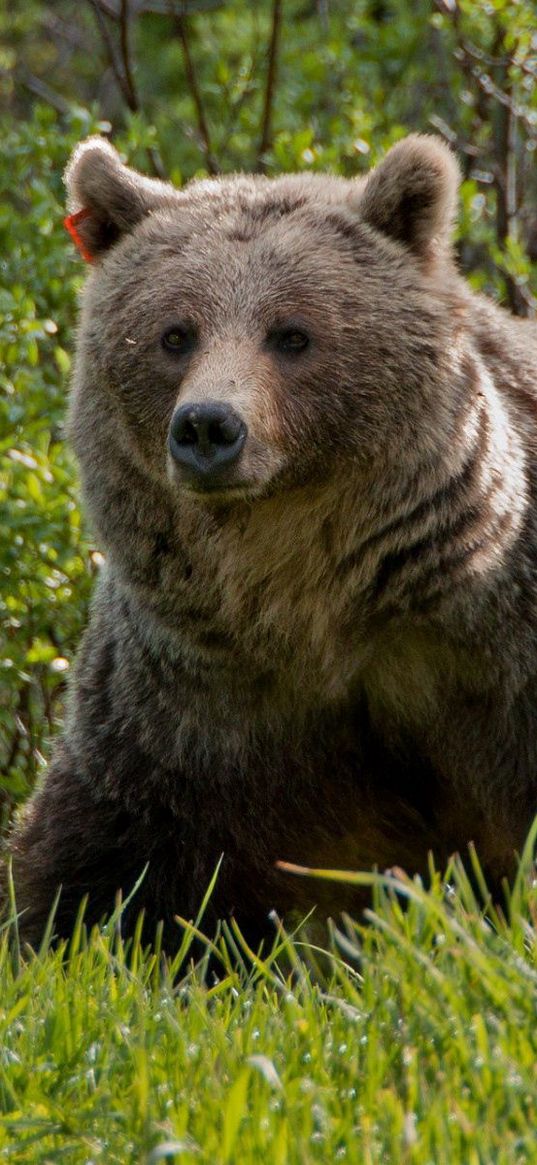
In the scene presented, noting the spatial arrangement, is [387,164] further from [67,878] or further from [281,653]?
[67,878]

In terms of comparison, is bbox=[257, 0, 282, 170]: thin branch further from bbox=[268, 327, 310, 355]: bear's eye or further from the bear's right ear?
bbox=[268, 327, 310, 355]: bear's eye

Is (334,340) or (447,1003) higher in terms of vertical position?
(334,340)

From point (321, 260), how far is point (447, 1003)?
228 cm

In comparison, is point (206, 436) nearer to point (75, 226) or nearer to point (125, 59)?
point (75, 226)

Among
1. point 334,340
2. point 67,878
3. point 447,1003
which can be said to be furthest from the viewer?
point 67,878

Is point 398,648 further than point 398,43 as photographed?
No

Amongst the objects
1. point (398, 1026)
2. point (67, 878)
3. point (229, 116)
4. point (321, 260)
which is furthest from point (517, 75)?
point (398, 1026)

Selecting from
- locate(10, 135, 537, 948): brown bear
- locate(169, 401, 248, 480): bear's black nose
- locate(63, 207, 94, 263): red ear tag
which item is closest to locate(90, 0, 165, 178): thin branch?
locate(63, 207, 94, 263): red ear tag

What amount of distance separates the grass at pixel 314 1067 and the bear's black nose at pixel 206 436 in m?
1.19

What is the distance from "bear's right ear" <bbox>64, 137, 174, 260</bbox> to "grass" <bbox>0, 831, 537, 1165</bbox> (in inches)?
93.0

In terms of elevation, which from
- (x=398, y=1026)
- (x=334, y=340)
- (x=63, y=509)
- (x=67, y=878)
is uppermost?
(x=334, y=340)

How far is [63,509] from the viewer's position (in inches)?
251

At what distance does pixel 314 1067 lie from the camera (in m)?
2.93

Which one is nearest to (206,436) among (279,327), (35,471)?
(279,327)
